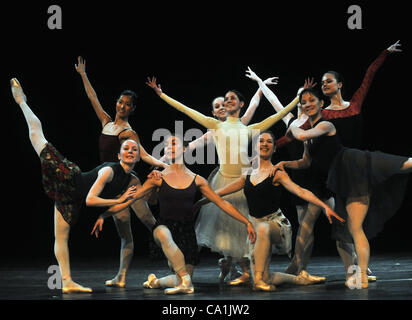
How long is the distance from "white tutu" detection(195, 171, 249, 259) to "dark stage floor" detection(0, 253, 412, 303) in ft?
0.92

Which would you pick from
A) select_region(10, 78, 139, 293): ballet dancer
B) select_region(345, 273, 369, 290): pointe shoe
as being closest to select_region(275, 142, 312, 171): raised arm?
select_region(345, 273, 369, 290): pointe shoe

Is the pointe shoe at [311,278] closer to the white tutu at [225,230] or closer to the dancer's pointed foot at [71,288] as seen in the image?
the white tutu at [225,230]

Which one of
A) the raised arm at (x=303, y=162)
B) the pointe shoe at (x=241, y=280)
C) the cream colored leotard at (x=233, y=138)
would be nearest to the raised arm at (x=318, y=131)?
the raised arm at (x=303, y=162)

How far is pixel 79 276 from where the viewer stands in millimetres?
4938

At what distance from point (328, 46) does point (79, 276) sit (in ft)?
10.9

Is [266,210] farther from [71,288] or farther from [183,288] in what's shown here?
[71,288]

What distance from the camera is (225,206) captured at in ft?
13.3

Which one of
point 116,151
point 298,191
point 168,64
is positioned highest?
point 168,64

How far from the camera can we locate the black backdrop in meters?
6.22

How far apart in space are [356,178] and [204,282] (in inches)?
53.5

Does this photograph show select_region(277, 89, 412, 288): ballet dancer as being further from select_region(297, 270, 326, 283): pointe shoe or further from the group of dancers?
select_region(297, 270, 326, 283): pointe shoe

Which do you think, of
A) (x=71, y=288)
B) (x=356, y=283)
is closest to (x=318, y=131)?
(x=356, y=283)

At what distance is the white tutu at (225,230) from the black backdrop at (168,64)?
2189 mm

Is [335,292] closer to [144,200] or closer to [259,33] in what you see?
[144,200]
